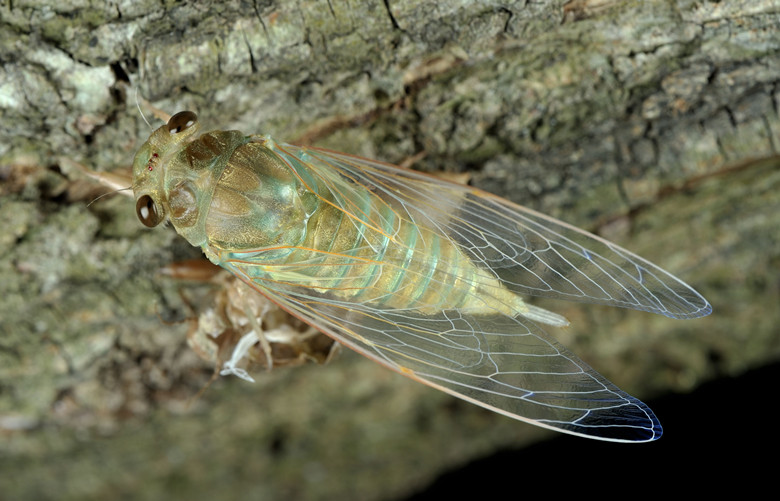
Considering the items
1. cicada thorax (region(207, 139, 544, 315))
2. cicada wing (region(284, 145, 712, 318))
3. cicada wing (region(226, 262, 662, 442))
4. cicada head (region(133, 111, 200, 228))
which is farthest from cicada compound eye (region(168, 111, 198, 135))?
cicada wing (region(226, 262, 662, 442))

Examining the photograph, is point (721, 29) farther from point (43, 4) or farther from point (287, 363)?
point (43, 4)

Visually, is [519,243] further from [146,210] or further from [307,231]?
[146,210]

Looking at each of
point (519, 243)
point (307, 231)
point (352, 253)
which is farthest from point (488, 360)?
point (307, 231)

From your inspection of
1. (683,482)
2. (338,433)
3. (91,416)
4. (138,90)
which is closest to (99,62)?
(138,90)

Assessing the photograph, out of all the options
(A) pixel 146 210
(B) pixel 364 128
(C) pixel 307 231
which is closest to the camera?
(A) pixel 146 210

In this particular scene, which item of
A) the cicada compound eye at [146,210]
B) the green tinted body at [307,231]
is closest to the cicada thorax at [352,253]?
the green tinted body at [307,231]
